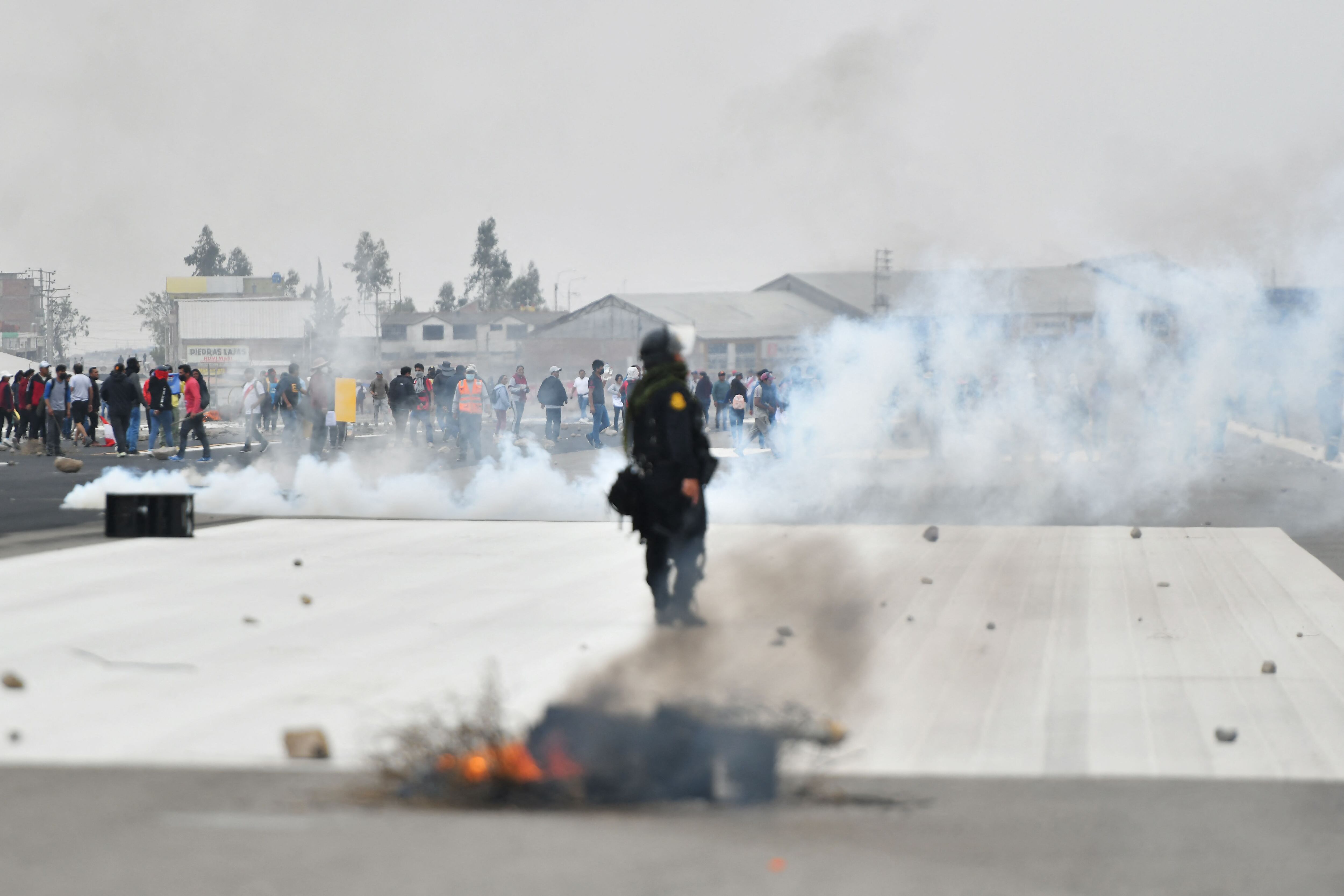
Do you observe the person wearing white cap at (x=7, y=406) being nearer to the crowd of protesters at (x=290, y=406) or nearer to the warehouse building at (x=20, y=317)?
the crowd of protesters at (x=290, y=406)

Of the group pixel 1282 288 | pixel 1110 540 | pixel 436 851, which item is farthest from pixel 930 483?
pixel 436 851

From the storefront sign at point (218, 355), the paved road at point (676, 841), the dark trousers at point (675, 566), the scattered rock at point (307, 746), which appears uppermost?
the storefront sign at point (218, 355)

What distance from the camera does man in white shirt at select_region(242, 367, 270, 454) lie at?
29.6 metres

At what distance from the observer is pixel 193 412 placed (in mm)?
26297

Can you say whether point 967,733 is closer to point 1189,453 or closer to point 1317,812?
point 1317,812

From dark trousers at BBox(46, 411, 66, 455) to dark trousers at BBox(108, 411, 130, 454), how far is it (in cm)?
108

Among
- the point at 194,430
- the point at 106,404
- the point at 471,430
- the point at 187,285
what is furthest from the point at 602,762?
the point at 187,285

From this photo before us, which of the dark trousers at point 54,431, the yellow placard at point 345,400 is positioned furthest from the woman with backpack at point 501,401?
the dark trousers at point 54,431

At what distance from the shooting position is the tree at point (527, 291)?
15000 centimetres

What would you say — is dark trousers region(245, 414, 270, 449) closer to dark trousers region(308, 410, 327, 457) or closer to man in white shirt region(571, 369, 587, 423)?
dark trousers region(308, 410, 327, 457)

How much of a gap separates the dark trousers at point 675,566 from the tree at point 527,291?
14217cm

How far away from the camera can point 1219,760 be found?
5.48 m

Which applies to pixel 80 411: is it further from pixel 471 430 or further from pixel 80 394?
pixel 471 430

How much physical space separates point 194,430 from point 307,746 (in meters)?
23.0
